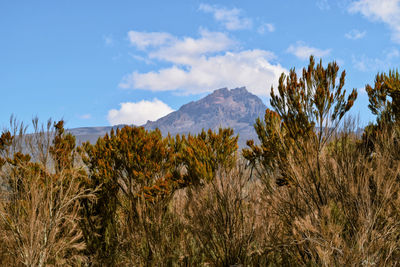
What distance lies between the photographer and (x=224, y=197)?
755cm

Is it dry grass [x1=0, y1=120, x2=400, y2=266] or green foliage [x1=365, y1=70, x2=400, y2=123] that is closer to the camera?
dry grass [x1=0, y1=120, x2=400, y2=266]

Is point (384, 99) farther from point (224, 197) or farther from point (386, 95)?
point (224, 197)

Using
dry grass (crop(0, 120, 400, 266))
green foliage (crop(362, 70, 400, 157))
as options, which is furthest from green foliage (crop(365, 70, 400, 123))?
dry grass (crop(0, 120, 400, 266))

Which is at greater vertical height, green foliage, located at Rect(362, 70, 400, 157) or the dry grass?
green foliage, located at Rect(362, 70, 400, 157)

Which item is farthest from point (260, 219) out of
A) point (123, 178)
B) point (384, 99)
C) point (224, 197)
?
point (384, 99)

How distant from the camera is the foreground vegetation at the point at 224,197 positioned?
5.79 m

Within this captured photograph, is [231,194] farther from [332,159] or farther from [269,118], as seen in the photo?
[269,118]

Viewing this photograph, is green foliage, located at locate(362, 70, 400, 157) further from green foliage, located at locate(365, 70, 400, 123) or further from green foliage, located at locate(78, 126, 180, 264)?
green foliage, located at locate(78, 126, 180, 264)

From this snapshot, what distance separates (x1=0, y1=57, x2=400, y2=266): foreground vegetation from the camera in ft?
19.0

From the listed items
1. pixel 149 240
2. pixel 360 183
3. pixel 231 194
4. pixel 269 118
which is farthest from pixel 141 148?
pixel 360 183

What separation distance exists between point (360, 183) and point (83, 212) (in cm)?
783

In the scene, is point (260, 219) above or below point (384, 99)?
below

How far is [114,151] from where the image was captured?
9.98 meters

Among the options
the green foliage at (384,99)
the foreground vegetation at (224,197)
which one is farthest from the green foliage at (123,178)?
the green foliage at (384,99)
